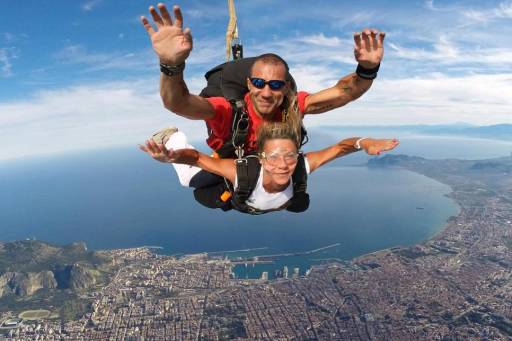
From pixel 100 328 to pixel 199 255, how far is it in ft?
75.4

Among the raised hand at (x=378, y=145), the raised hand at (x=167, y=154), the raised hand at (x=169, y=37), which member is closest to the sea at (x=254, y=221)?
the raised hand at (x=378, y=145)

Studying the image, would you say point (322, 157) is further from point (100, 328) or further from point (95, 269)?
point (95, 269)

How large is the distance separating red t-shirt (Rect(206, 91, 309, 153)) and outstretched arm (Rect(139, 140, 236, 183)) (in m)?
0.31

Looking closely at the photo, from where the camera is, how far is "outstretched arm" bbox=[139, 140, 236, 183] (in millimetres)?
2955

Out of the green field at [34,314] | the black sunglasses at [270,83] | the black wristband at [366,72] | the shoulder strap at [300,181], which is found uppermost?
the black wristband at [366,72]

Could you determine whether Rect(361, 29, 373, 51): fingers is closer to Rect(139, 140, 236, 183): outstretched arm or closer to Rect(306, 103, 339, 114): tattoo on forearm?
Rect(306, 103, 339, 114): tattoo on forearm

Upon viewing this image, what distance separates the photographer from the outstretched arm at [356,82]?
3512 mm

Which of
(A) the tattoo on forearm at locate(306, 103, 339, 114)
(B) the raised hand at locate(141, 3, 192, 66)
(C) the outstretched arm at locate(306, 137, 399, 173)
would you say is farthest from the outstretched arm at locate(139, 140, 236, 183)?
(A) the tattoo on forearm at locate(306, 103, 339, 114)

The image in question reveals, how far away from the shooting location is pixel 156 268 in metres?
59.0

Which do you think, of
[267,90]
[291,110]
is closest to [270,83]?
[267,90]

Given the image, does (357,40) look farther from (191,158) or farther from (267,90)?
(191,158)

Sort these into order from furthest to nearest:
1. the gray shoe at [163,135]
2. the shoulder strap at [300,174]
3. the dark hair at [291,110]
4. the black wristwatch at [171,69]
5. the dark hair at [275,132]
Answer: the gray shoe at [163,135] < the shoulder strap at [300,174] < the dark hair at [291,110] < the dark hair at [275,132] < the black wristwatch at [171,69]

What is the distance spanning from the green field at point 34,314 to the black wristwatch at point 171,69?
57.9 metres

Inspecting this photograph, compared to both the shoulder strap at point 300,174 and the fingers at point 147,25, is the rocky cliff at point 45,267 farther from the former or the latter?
the fingers at point 147,25
